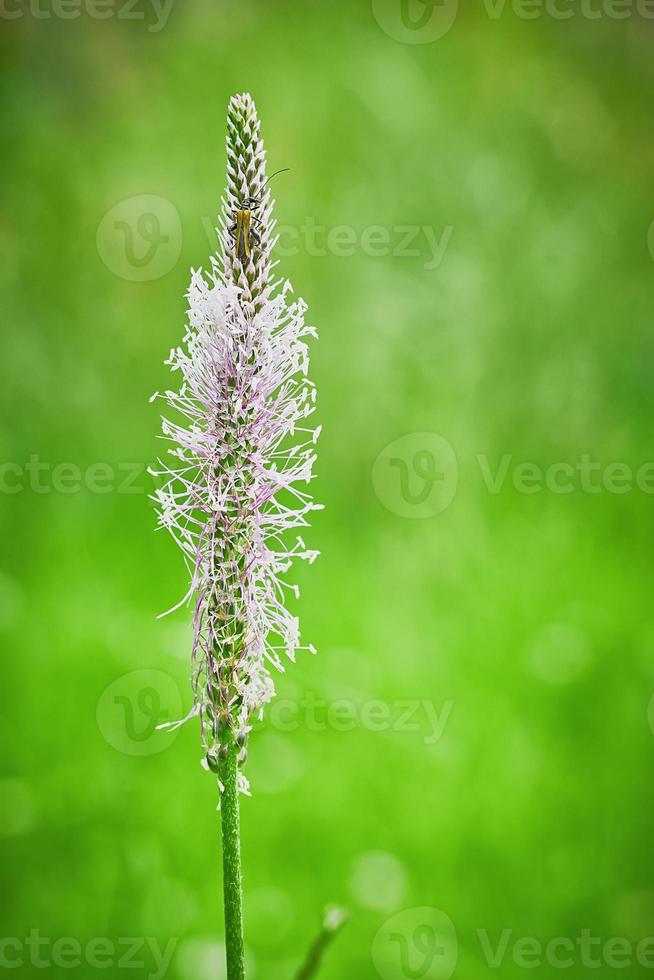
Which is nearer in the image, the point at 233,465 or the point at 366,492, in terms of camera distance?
the point at 233,465

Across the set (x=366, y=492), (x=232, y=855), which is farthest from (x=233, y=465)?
(x=366, y=492)

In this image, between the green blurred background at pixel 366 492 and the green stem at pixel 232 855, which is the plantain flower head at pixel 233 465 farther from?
the green blurred background at pixel 366 492

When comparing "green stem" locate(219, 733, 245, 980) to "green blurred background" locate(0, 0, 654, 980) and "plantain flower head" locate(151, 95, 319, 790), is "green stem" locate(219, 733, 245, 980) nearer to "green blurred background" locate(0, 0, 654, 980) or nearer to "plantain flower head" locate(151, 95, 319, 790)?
"plantain flower head" locate(151, 95, 319, 790)

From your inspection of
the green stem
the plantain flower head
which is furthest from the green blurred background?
the plantain flower head

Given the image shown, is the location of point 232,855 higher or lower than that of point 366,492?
lower

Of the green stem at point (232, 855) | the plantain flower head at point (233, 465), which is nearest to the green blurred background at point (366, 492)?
the green stem at point (232, 855)

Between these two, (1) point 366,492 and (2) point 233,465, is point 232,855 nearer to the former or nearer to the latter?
(2) point 233,465
